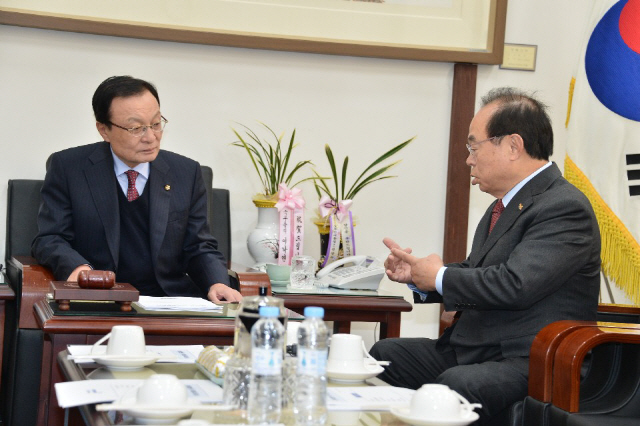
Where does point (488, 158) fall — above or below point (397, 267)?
above

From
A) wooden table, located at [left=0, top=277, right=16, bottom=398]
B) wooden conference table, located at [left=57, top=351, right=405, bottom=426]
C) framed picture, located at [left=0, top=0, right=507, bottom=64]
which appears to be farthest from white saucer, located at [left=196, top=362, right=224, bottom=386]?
framed picture, located at [left=0, top=0, right=507, bottom=64]

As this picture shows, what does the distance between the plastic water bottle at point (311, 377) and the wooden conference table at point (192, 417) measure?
0.10 feet

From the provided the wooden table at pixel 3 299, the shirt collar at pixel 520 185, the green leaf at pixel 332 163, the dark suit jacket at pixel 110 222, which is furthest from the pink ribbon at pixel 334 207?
the wooden table at pixel 3 299

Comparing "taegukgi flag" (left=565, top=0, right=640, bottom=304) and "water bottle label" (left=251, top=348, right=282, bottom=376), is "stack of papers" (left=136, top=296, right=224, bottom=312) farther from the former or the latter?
"taegukgi flag" (left=565, top=0, right=640, bottom=304)

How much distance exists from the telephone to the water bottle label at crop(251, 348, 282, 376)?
1.97 metres

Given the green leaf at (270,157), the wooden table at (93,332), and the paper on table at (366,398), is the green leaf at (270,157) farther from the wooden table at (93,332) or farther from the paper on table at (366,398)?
the paper on table at (366,398)

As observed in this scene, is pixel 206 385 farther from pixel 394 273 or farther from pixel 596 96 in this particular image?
pixel 596 96

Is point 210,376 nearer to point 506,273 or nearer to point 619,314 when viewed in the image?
point 506,273

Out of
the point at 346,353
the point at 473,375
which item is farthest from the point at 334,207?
the point at 346,353

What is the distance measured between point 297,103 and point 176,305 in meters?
1.82

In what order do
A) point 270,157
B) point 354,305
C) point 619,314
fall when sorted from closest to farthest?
1. point 619,314
2. point 354,305
3. point 270,157

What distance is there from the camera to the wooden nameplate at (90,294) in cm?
220

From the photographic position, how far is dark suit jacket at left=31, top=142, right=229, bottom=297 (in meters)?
3.04

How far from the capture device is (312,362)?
146 centimetres
